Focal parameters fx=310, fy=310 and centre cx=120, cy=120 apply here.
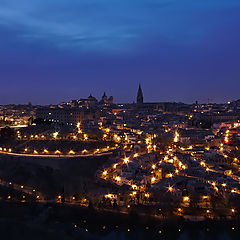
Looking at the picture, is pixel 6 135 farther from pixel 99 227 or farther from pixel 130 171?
pixel 99 227

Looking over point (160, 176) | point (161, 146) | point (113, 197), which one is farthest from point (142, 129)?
point (113, 197)

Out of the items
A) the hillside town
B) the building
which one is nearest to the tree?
the hillside town

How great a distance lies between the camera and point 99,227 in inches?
569

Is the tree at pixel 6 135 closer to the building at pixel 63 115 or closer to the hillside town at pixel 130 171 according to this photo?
the hillside town at pixel 130 171

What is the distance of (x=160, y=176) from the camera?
20.4 m

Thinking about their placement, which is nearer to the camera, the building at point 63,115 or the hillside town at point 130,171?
the hillside town at point 130,171

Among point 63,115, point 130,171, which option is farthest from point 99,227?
point 63,115

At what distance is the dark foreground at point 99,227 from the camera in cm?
1366

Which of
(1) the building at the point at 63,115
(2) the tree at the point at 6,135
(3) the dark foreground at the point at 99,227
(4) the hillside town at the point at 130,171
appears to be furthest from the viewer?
(1) the building at the point at 63,115

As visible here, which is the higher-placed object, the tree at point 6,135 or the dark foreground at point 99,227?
the tree at point 6,135

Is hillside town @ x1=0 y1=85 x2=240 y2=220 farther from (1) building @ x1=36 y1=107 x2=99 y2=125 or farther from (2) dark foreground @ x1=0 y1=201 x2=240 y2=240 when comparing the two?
(1) building @ x1=36 y1=107 x2=99 y2=125

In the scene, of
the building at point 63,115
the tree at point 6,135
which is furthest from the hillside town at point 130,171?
the building at point 63,115

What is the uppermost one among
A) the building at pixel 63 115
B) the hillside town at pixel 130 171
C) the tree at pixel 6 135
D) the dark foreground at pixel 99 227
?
the building at pixel 63 115

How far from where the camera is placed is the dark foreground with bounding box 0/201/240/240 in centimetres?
1366
